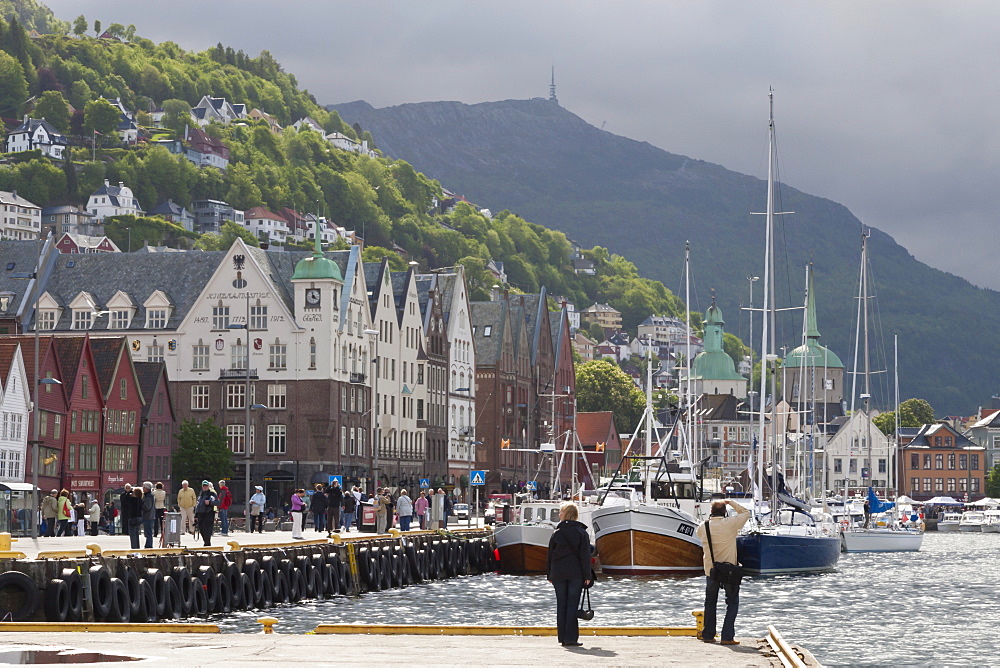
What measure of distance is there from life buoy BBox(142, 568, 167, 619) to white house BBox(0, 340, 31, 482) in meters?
48.2

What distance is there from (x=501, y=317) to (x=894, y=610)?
10323 cm

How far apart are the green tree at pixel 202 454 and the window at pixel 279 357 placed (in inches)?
297

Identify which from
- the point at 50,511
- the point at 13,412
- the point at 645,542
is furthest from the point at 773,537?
the point at 13,412

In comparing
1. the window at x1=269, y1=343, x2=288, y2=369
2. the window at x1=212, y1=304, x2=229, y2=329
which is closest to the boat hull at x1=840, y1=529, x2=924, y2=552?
the window at x1=269, y1=343, x2=288, y2=369

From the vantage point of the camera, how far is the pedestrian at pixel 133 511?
48.2 metres

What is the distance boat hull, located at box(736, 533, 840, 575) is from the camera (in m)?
68.3

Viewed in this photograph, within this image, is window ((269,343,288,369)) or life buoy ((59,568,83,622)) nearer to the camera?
life buoy ((59,568,83,622))

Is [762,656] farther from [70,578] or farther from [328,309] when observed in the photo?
[328,309]

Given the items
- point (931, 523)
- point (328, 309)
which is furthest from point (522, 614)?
point (931, 523)

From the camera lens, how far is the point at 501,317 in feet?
512

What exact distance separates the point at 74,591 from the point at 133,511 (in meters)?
12.3

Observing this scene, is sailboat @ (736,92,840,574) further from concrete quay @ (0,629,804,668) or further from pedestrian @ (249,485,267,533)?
A: concrete quay @ (0,629,804,668)

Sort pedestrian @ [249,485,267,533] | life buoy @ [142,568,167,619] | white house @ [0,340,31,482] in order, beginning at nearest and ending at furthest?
life buoy @ [142,568,167,619] → pedestrian @ [249,485,267,533] → white house @ [0,340,31,482]

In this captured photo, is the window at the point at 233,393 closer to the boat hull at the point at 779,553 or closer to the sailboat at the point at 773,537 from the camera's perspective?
the sailboat at the point at 773,537
